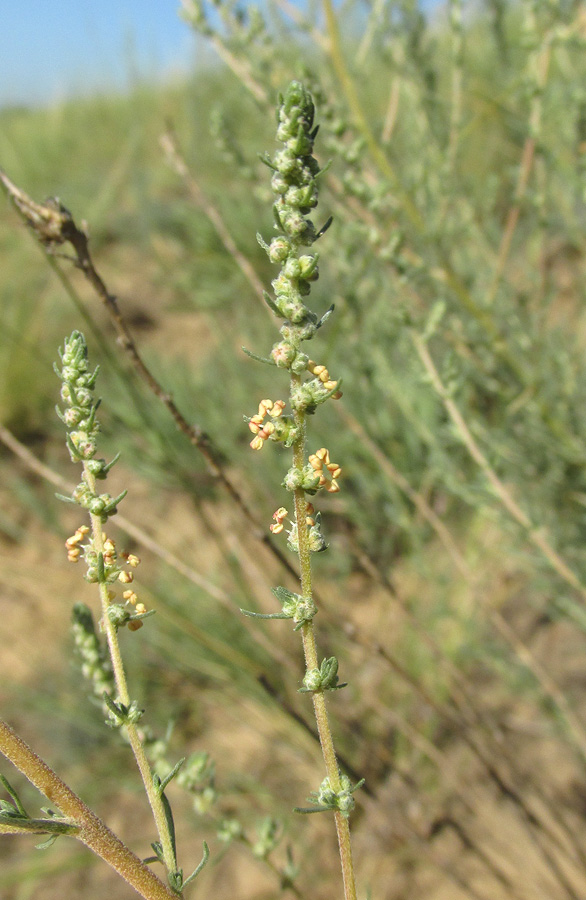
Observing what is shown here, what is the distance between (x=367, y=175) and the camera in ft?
5.23

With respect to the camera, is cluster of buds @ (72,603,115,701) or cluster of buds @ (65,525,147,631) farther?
cluster of buds @ (72,603,115,701)

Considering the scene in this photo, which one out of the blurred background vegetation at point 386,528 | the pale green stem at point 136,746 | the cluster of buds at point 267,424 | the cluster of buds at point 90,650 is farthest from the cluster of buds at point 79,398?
the blurred background vegetation at point 386,528

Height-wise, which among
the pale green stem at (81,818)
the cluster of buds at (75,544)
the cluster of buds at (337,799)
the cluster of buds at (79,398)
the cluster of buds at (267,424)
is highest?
the cluster of buds at (79,398)

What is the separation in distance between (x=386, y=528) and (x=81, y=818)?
2380mm

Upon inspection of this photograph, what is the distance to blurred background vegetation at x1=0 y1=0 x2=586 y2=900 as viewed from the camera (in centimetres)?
154

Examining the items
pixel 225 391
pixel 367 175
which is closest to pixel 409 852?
pixel 367 175

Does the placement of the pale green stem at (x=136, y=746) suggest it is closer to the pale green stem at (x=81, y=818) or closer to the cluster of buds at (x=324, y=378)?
the pale green stem at (x=81, y=818)

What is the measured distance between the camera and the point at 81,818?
602 mm

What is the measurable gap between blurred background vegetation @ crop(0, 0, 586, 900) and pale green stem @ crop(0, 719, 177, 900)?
0.50 m

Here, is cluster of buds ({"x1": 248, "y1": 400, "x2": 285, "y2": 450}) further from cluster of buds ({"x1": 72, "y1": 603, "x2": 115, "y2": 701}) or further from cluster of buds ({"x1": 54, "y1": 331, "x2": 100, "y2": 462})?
cluster of buds ({"x1": 72, "y1": 603, "x2": 115, "y2": 701})

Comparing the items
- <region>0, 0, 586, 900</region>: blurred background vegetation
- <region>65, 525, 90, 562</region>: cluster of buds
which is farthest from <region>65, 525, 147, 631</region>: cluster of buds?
<region>0, 0, 586, 900</region>: blurred background vegetation

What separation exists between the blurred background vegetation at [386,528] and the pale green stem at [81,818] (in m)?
0.50

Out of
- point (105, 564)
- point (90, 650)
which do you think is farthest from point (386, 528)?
point (105, 564)

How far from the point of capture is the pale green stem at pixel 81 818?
593 millimetres
